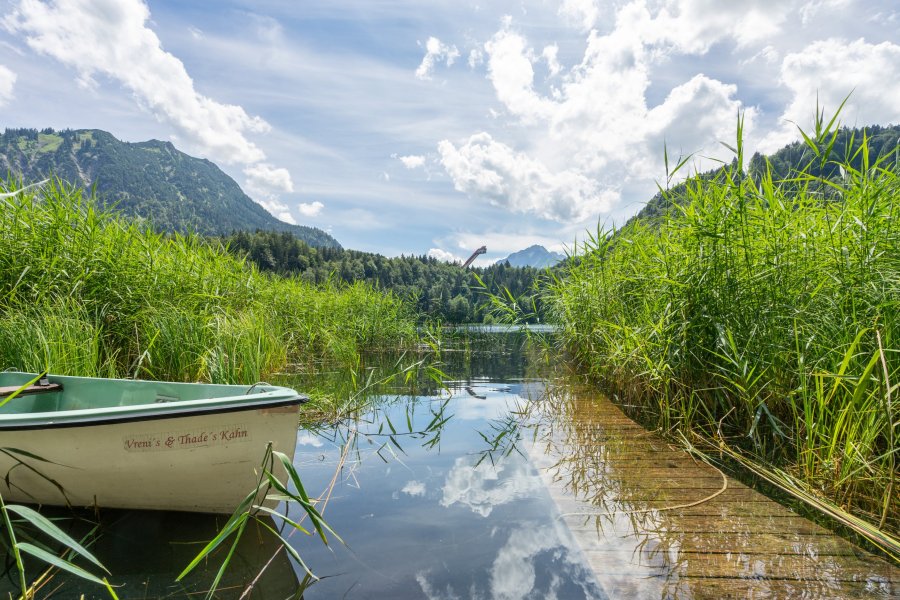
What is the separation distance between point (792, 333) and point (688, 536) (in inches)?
65.9

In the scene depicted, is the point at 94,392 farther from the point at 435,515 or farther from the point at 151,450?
the point at 435,515

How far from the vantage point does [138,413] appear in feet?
8.23

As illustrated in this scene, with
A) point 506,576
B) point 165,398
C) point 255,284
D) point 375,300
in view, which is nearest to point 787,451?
point 506,576

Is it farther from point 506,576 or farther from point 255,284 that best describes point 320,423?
point 255,284

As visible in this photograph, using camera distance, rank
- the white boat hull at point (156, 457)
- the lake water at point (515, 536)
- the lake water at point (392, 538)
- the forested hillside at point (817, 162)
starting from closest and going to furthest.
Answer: the lake water at point (515, 536), the lake water at point (392, 538), the white boat hull at point (156, 457), the forested hillside at point (817, 162)

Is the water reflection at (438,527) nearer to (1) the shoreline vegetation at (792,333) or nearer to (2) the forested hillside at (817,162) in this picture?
(1) the shoreline vegetation at (792,333)

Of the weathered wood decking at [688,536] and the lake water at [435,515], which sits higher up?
the weathered wood decking at [688,536]

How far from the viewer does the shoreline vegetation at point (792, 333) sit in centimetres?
244

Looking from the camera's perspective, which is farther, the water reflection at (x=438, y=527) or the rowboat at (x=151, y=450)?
the rowboat at (x=151, y=450)

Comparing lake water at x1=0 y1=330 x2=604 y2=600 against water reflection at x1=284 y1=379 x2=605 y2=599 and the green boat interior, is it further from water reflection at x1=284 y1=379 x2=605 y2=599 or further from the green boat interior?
the green boat interior

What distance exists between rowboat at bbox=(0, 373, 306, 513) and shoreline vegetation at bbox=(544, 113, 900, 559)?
300 cm

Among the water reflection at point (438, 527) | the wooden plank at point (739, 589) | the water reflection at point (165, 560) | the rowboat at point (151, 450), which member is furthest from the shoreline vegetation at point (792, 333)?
the rowboat at point (151, 450)

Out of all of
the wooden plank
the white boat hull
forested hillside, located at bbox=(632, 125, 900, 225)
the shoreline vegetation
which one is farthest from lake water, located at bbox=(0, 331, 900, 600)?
forested hillside, located at bbox=(632, 125, 900, 225)

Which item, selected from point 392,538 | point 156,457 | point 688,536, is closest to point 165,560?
point 156,457
